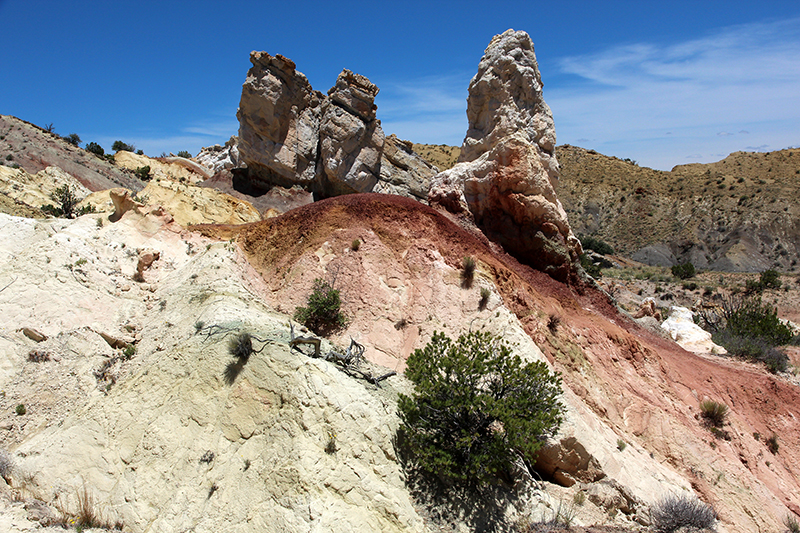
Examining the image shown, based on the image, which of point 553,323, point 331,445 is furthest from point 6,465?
point 553,323

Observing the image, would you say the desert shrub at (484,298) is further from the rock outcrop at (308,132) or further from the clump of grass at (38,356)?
the rock outcrop at (308,132)

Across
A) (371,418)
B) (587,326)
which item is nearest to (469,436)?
(371,418)

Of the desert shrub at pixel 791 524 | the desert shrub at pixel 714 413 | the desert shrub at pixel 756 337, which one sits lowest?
the desert shrub at pixel 791 524

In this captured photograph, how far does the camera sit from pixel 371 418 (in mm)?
7543

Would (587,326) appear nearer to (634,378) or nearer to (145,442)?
(634,378)

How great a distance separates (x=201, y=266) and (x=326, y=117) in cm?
2602

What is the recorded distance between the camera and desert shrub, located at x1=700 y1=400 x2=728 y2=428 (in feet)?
41.1

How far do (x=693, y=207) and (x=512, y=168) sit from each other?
64.3 metres

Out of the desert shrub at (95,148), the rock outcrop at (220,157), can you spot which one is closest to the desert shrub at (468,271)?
the rock outcrop at (220,157)

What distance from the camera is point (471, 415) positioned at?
25.7 feet

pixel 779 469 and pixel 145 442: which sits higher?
pixel 145 442

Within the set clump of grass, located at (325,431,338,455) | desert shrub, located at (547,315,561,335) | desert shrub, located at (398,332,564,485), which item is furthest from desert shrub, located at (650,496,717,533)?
clump of grass, located at (325,431,338,455)

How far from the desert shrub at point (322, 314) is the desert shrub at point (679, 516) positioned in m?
7.24

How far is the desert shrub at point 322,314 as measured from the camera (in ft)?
35.4
